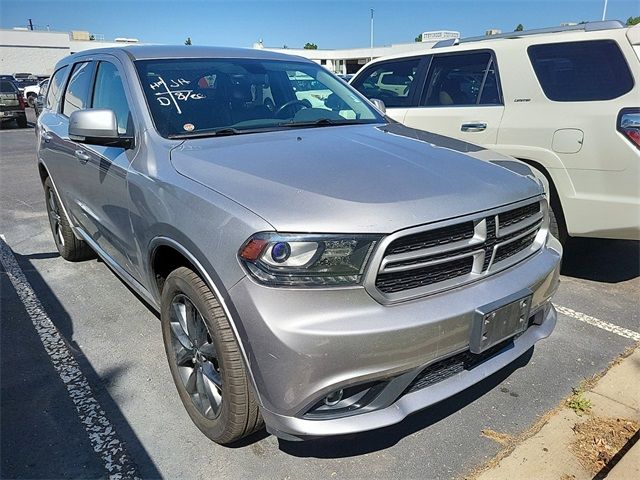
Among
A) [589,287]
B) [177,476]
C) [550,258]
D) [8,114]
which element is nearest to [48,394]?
[177,476]

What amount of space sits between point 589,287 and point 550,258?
214 centimetres

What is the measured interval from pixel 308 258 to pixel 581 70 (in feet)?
11.4

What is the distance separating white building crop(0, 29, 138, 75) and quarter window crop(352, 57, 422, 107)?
5301 centimetres

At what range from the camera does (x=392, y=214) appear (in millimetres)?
1898

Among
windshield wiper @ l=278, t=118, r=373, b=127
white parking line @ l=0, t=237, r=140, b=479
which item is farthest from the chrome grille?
white parking line @ l=0, t=237, r=140, b=479

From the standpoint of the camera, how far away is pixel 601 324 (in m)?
3.65

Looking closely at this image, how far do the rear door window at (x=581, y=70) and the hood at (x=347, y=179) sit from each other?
1.78m

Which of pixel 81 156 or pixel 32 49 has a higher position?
pixel 32 49

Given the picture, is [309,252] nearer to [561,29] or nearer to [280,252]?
[280,252]

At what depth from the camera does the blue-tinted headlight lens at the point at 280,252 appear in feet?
6.04

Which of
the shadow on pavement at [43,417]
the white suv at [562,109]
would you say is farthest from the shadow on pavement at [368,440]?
the white suv at [562,109]

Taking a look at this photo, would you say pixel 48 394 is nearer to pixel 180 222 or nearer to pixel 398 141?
pixel 180 222

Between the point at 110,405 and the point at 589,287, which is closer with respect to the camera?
the point at 110,405

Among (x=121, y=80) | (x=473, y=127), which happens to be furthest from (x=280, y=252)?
(x=473, y=127)
